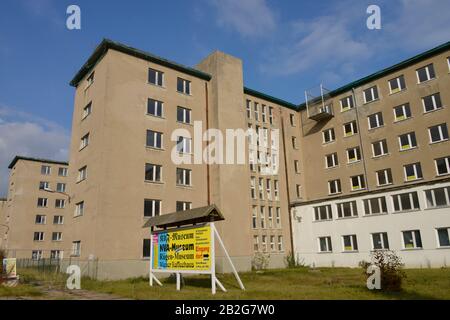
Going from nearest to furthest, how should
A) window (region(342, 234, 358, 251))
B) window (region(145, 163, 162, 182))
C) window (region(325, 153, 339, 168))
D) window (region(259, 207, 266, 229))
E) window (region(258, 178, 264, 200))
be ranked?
window (region(145, 163, 162, 182)) → window (region(342, 234, 358, 251)) → window (region(259, 207, 266, 229)) → window (region(258, 178, 264, 200)) → window (region(325, 153, 339, 168))

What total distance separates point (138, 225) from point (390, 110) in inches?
1041

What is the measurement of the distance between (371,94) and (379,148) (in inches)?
236

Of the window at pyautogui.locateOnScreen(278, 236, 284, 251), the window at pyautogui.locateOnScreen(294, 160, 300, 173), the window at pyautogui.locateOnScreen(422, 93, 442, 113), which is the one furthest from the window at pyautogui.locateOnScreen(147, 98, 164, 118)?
the window at pyautogui.locateOnScreen(422, 93, 442, 113)

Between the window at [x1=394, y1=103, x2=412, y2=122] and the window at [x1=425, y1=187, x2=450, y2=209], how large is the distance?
8.68 metres

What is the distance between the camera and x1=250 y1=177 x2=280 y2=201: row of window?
36438 mm

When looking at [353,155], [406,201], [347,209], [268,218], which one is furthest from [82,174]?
[406,201]

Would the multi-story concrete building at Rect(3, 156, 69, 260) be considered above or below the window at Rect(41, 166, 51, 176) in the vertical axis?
below

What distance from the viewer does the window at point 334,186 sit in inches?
1529

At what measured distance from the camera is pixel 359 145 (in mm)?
37656

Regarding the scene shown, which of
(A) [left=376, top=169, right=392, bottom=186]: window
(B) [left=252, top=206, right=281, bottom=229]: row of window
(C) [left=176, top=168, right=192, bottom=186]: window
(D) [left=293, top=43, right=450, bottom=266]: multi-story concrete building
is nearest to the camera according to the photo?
(D) [left=293, top=43, right=450, bottom=266]: multi-story concrete building

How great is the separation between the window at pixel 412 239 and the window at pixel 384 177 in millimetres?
6274

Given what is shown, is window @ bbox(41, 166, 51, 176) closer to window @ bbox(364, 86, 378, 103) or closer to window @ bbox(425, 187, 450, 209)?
window @ bbox(364, 86, 378, 103)

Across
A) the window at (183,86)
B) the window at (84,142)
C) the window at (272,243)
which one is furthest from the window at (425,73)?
the window at (84,142)

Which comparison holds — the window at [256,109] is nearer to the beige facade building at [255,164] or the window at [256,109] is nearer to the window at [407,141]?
the beige facade building at [255,164]
